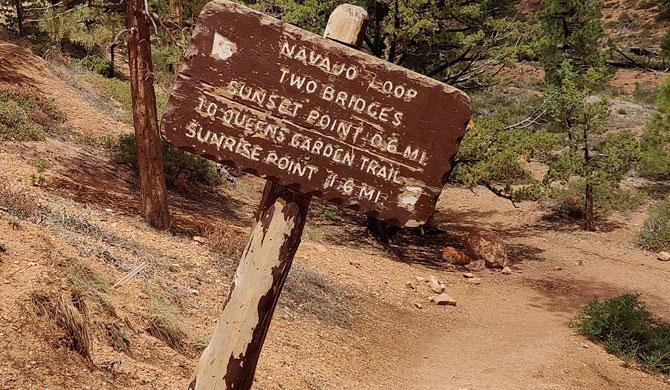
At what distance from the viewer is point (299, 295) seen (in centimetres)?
871

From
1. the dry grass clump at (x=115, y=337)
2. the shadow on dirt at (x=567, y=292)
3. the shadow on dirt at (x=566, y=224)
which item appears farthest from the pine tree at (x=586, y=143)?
the dry grass clump at (x=115, y=337)

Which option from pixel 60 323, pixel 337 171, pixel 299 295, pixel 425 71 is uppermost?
pixel 425 71

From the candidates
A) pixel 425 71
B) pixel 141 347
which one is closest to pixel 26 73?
pixel 425 71

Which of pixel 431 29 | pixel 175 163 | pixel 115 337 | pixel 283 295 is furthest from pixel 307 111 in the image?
pixel 175 163

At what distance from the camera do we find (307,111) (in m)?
2.60

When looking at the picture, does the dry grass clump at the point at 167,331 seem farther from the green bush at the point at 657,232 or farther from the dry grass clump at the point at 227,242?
the green bush at the point at 657,232

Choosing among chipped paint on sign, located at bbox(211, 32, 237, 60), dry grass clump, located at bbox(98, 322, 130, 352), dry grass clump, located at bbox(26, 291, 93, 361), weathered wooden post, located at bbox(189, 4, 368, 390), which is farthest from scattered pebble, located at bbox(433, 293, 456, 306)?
chipped paint on sign, located at bbox(211, 32, 237, 60)

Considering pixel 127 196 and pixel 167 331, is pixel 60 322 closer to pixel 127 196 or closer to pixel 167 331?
pixel 167 331

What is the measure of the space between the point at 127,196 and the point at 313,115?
8832mm

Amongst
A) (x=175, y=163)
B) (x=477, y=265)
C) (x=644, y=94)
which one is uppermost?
(x=644, y=94)

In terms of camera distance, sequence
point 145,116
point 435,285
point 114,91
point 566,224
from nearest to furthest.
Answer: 1. point 145,116
2. point 435,285
3. point 566,224
4. point 114,91

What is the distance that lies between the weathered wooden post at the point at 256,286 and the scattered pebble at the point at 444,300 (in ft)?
26.9

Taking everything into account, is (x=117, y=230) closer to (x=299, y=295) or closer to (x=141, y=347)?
(x=299, y=295)

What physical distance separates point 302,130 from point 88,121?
44.5 ft
